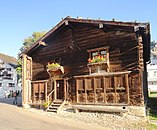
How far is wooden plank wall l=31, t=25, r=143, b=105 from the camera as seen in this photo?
15.2 metres

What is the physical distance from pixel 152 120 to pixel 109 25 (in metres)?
7.66

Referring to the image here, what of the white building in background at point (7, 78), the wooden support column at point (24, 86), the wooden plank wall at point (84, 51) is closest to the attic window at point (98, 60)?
the wooden plank wall at point (84, 51)

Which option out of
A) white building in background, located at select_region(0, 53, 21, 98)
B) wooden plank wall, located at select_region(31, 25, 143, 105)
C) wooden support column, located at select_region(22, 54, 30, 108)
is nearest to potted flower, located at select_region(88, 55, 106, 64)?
wooden plank wall, located at select_region(31, 25, 143, 105)

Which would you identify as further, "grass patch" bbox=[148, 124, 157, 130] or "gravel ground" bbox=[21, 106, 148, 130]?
"gravel ground" bbox=[21, 106, 148, 130]

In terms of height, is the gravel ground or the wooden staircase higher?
the wooden staircase

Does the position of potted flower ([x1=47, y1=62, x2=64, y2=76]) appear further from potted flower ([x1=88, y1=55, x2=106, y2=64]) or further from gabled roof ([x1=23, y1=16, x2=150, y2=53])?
potted flower ([x1=88, y1=55, x2=106, y2=64])

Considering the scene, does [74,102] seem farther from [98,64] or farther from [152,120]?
[152,120]

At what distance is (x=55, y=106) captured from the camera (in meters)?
18.6

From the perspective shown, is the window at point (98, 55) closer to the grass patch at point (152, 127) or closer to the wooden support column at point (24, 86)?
the grass patch at point (152, 127)

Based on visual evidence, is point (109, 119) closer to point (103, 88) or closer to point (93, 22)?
point (103, 88)

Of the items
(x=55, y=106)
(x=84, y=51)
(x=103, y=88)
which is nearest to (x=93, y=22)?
(x=84, y=51)

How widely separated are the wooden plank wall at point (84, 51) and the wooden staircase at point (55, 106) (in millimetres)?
1781

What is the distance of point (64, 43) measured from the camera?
19.5 metres

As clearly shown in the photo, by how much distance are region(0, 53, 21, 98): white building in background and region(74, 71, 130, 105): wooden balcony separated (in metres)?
34.3
